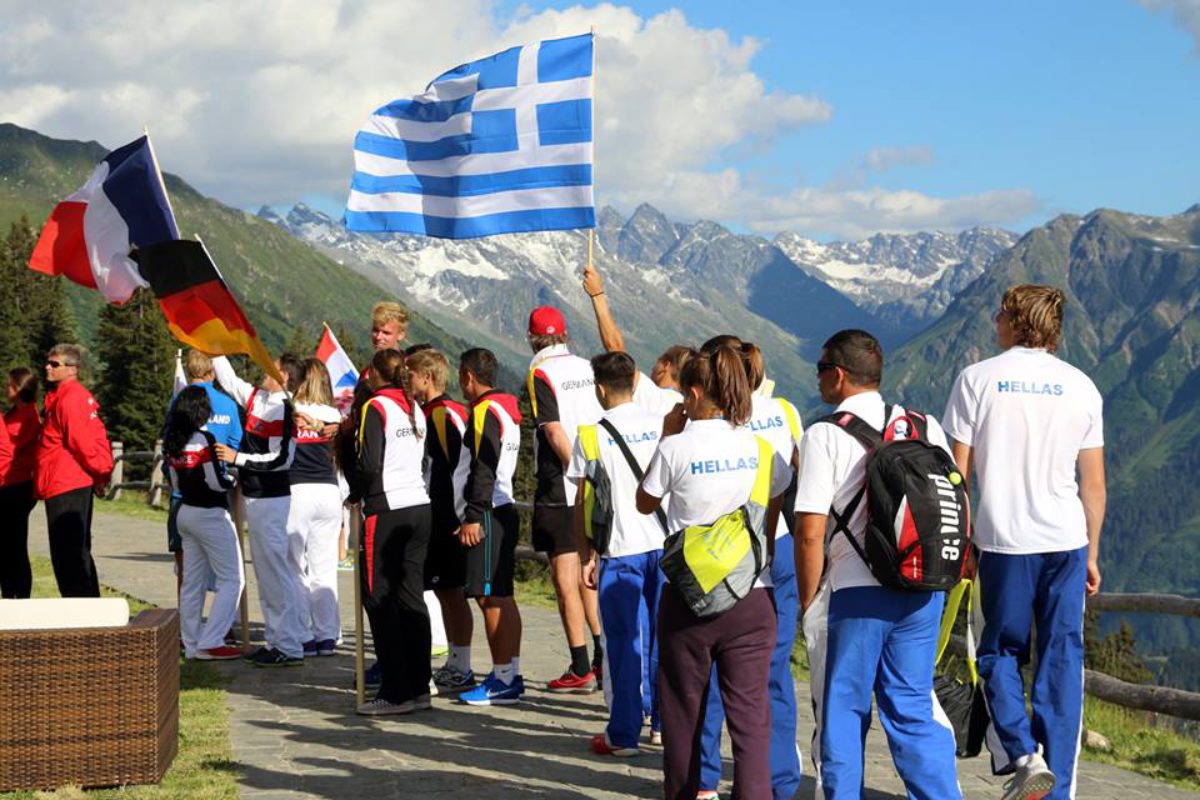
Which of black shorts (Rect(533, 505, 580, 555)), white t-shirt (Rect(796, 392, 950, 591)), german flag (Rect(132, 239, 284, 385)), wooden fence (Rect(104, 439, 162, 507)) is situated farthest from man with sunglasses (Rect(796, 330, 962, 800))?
wooden fence (Rect(104, 439, 162, 507))

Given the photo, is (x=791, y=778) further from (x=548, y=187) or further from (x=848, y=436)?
(x=548, y=187)

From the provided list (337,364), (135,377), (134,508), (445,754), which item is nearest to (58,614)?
(445,754)

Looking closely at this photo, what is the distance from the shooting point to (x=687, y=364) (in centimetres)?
596

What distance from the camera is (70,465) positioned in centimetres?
1005

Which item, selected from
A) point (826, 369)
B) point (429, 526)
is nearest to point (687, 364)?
point (826, 369)

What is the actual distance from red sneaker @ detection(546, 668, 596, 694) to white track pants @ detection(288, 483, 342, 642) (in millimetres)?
2085

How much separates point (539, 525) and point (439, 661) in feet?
6.50

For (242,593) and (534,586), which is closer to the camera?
(242,593)

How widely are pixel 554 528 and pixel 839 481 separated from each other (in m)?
4.04

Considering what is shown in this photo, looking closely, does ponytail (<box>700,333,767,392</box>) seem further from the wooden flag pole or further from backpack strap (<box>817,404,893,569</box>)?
the wooden flag pole

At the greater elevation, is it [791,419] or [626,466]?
[791,419]

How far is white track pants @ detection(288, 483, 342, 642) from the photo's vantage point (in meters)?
10.5

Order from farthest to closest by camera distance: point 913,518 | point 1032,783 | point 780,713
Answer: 1. point 780,713
2. point 1032,783
3. point 913,518

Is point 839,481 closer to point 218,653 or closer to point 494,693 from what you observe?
point 494,693
